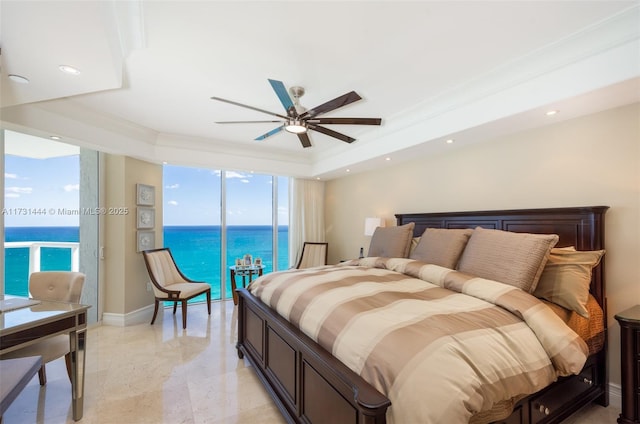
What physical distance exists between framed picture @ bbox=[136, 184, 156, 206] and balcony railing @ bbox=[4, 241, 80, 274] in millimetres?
927

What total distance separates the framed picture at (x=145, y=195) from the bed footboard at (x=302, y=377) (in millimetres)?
2449

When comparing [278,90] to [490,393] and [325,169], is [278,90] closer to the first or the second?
[490,393]

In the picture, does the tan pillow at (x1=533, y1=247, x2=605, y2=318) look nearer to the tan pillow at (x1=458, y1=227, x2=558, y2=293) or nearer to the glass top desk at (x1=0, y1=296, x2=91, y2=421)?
the tan pillow at (x1=458, y1=227, x2=558, y2=293)

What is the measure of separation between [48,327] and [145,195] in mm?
2750

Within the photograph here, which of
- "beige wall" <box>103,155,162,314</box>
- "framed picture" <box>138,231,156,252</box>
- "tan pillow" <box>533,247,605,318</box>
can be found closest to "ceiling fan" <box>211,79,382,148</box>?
"tan pillow" <box>533,247,605,318</box>

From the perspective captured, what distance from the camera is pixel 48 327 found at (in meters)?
1.82

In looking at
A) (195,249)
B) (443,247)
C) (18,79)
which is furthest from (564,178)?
(195,249)

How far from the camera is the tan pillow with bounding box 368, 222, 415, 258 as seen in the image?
3.57 meters

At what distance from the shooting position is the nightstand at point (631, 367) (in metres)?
1.86

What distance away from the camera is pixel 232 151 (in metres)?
4.74

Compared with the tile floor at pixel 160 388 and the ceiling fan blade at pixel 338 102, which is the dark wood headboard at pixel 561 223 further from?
the ceiling fan blade at pixel 338 102

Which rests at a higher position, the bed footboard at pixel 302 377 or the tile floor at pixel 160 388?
the bed footboard at pixel 302 377

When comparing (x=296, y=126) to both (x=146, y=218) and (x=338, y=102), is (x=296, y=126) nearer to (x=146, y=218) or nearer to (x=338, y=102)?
(x=338, y=102)

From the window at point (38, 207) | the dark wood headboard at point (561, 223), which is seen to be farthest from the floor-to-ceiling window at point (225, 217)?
the dark wood headboard at point (561, 223)
